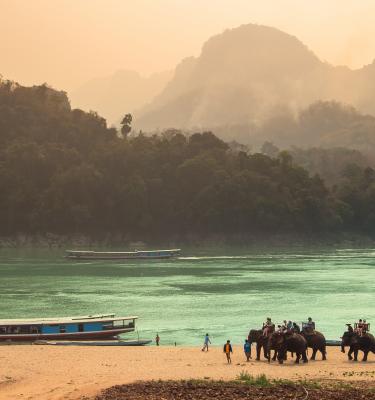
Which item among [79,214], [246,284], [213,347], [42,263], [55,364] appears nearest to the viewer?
[55,364]

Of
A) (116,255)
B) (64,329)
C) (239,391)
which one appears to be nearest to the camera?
(239,391)

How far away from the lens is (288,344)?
38156 mm

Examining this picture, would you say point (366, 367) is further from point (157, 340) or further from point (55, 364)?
point (157, 340)

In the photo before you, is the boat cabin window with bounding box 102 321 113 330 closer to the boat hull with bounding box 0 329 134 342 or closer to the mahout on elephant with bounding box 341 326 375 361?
the boat hull with bounding box 0 329 134 342

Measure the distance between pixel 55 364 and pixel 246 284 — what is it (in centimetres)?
6389

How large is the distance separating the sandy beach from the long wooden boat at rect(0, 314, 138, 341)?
309 inches

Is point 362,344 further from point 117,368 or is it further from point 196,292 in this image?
point 196,292

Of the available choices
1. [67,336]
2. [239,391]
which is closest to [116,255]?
[67,336]

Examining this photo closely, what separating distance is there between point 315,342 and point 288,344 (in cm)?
285

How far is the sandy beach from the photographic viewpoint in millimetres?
31328

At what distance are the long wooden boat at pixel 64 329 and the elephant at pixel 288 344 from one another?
2260 cm

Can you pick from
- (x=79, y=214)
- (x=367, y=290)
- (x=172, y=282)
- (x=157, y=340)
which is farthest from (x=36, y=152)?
Answer: (x=157, y=340)

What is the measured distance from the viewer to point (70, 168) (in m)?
198

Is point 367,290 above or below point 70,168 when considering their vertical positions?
below
